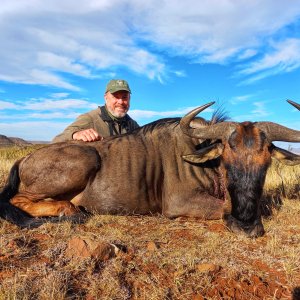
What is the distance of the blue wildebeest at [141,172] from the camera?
477 cm

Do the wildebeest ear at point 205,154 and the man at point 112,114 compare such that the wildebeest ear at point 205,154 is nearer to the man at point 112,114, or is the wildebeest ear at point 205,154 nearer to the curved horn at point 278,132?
the curved horn at point 278,132

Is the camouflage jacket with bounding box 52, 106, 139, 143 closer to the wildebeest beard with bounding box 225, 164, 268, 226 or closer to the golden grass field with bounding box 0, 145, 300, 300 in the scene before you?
the golden grass field with bounding box 0, 145, 300, 300

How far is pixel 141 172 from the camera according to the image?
5.33m

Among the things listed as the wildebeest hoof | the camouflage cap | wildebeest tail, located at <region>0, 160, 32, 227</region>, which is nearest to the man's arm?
the camouflage cap

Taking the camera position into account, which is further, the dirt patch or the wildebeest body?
the wildebeest body

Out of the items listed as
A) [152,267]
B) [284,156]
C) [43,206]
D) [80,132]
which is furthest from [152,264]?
[80,132]

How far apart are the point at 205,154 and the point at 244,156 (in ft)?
2.32

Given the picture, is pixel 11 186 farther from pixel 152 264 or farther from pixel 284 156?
pixel 284 156

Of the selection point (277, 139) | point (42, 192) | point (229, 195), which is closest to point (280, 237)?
point (229, 195)

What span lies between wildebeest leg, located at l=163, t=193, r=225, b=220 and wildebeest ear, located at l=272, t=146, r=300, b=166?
933 mm

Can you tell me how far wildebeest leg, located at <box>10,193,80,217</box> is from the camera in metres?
4.80

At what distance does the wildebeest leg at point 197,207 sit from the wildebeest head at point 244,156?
1.69 ft

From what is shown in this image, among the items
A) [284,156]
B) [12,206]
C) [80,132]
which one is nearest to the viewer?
[12,206]

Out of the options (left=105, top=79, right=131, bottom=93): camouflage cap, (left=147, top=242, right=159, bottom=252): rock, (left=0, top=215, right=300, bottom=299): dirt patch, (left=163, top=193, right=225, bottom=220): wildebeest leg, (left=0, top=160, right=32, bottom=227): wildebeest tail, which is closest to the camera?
(left=0, top=215, right=300, bottom=299): dirt patch
